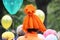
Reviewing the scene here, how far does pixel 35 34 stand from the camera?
1804mm

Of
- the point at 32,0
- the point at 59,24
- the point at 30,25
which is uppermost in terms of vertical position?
the point at 30,25

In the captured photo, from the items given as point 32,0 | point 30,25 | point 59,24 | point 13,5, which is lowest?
point 59,24

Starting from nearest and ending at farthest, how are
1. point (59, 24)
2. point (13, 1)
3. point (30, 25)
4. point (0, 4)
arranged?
1. point (30, 25)
2. point (13, 1)
3. point (0, 4)
4. point (59, 24)

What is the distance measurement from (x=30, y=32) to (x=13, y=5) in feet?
3.83

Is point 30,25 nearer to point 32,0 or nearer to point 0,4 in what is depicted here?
point 0,4

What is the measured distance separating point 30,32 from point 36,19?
0.35 feet

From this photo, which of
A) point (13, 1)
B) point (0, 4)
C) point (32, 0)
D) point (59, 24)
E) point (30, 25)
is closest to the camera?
point (30, 25)

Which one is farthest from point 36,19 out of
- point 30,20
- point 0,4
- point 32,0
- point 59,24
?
point 59,24

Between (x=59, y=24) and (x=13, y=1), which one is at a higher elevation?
(x=13, y=1)

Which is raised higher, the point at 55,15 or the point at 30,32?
the point at 30,32

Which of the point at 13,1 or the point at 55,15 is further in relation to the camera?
the point at 55,15

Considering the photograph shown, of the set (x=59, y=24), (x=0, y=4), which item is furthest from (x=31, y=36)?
(x=59, y=24)

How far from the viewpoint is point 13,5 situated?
2.92 m

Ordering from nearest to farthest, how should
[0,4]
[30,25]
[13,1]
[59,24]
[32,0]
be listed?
[30,25] → [13,1] → [0,4] → [32,0] → [59,24]
